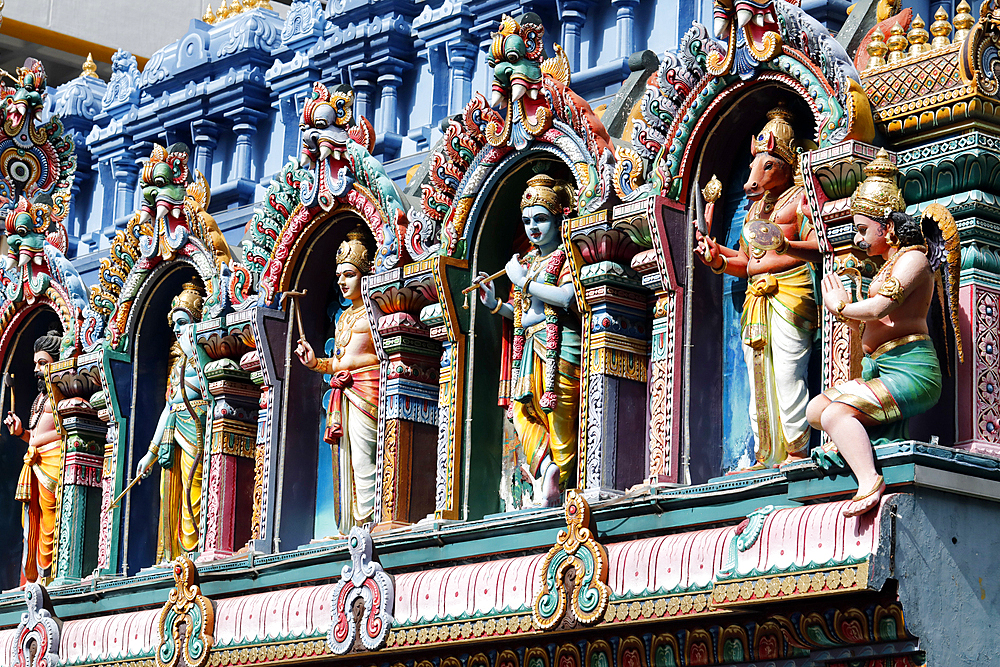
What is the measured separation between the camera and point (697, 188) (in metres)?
14.9

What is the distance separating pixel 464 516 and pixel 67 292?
6666 mm

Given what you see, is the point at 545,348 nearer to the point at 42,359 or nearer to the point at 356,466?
the point at 356,466

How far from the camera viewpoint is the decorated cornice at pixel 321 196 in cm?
1730

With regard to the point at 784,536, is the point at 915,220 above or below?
above

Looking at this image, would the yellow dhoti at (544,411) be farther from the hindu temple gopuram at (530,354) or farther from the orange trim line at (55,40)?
the orange trim line at (55,40)

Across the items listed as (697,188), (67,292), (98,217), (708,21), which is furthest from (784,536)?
(98,217)

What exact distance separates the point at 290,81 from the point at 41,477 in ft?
16.7

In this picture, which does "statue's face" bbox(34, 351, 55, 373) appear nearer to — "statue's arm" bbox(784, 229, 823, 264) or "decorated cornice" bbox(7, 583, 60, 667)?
"decorated cornice" bbox(7, 583, 60, 667)

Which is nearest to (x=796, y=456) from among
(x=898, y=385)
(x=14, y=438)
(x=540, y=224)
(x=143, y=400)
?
(x=898, y=385)

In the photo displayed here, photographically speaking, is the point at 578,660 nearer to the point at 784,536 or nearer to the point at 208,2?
the point at 784,536

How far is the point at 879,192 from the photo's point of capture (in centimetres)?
1295

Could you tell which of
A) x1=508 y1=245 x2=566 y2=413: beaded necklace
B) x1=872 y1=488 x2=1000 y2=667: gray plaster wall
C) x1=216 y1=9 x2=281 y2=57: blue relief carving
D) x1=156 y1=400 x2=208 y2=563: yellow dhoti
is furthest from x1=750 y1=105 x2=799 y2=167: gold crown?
x1=216 y1=9 x2=281 y2=57: blue relief carving

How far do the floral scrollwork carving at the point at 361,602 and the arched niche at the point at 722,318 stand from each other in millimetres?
2943

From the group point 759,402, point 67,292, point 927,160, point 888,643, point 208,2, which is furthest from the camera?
point 208,2
